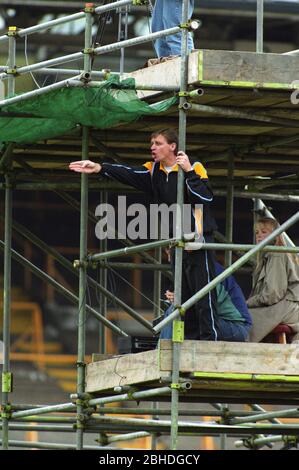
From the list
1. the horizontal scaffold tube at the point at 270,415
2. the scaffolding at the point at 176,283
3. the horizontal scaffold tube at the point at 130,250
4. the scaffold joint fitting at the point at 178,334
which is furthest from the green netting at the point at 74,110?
the horizontal scaffold tube at the point at 270,415

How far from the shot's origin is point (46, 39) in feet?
136

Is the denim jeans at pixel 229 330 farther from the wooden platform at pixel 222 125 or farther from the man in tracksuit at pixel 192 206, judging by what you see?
the wooden platform at pixel 222 125

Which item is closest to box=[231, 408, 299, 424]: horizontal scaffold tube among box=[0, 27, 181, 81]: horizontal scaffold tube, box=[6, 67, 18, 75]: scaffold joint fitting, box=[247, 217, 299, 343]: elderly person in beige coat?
box=[247, 217, 299, 343]: elderly person in beige coat

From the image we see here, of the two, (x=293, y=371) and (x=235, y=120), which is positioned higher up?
(x=235, y=120)

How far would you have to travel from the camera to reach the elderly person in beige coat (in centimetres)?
1880

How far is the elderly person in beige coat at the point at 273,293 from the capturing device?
1880cm

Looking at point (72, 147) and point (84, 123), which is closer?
point (84, 123)

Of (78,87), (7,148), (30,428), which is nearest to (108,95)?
(78,87)

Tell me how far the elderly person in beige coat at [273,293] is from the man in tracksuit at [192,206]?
3.68 feet

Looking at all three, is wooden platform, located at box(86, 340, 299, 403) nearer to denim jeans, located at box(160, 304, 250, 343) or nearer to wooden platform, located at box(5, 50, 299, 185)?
denim jeans, located at box(160, 304, 250, 343)

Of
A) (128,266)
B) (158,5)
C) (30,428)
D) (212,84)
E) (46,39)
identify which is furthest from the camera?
(46,39)

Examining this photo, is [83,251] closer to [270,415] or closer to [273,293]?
[273,293]
